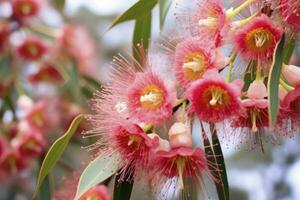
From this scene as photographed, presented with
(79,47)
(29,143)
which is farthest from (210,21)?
(79,47)

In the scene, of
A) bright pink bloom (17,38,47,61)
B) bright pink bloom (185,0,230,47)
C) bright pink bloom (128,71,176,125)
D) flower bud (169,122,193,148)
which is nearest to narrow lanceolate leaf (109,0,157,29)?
bright pink bloom (185,0,230,47)

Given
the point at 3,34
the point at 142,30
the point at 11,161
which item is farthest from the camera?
the point at 3,34

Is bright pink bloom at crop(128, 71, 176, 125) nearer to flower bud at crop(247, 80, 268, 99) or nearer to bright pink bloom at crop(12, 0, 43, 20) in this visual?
flower bud at crop(247, 80, 268, 99)

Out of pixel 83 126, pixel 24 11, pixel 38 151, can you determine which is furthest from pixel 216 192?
pixel 24 11

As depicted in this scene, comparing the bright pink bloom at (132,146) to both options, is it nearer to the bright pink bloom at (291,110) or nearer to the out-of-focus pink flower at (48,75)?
the bright pink bloom at (291,110)

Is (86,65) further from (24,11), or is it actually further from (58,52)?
(24,11)

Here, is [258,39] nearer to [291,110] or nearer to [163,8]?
[291,110]

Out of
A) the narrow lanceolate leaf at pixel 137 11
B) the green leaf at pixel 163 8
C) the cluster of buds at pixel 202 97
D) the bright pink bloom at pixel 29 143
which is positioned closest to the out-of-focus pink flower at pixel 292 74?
the cluster of buds at pixel 202 97
